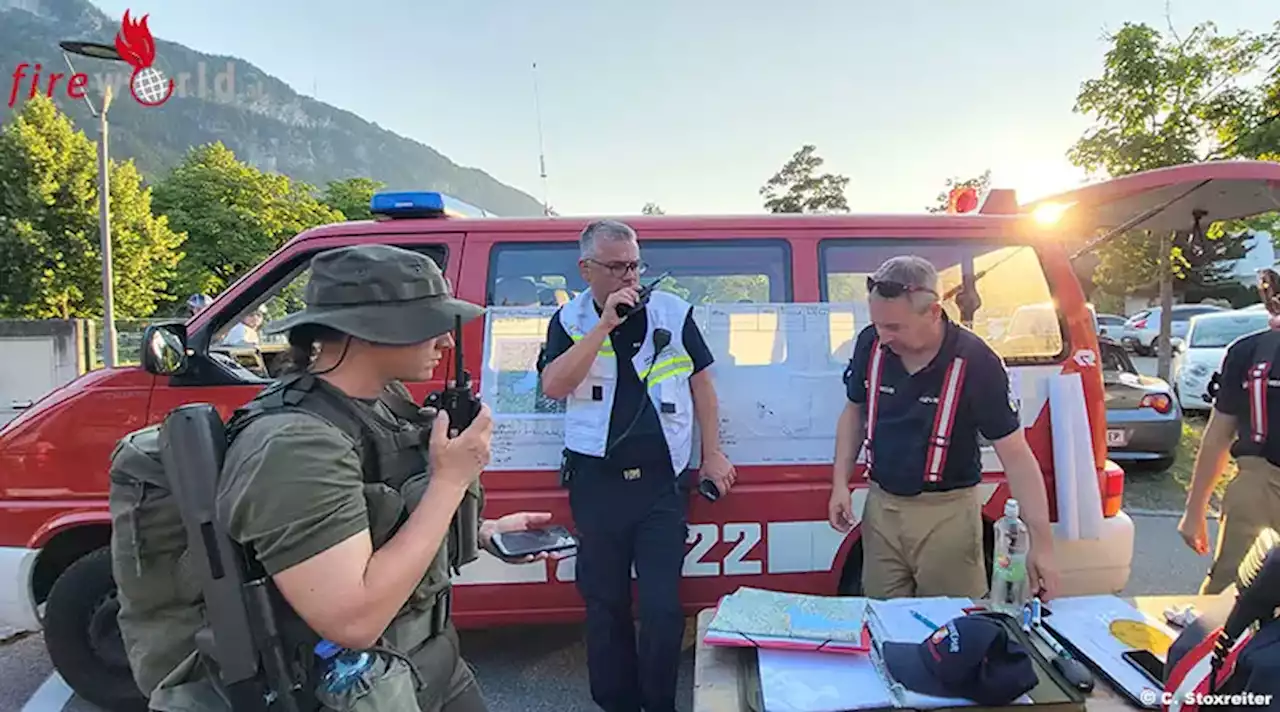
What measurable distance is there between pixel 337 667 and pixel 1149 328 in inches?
1114

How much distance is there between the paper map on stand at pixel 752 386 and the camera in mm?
3312

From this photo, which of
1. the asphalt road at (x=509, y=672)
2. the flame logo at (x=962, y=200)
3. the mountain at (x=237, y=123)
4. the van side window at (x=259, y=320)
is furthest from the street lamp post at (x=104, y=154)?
the mountain at (x=237, y=123)

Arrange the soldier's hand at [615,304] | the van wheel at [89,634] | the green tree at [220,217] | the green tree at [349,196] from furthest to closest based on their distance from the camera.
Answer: the green tree at [349,196]
the green tree at [220,217]
the van wheel at [89,634]
the soldier's hand at [615,304]

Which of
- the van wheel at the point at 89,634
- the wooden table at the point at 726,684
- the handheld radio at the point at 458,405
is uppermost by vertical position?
the handheld radio at the point at 458,405

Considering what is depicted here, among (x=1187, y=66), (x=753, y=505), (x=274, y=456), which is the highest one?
(x=1187, y=66)

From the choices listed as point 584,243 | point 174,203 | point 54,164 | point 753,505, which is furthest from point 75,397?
point 174,203

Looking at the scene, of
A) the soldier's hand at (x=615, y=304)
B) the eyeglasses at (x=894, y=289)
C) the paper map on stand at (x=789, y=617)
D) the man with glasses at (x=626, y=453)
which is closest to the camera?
the paper map on stand at (x=789, y=617)

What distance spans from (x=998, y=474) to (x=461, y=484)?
2.78m

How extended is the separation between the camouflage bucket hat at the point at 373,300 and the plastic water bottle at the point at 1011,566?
1683 mm

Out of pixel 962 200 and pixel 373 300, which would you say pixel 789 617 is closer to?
pixel 373 300

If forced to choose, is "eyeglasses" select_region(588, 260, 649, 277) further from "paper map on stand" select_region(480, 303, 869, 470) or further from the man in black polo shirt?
the man in black polo shirt

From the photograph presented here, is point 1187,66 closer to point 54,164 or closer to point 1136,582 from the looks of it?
point 1136,582

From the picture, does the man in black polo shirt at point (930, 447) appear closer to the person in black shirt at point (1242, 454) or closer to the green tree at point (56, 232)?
the person in black shirt at point (1242, 454)

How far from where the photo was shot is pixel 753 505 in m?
3.30
